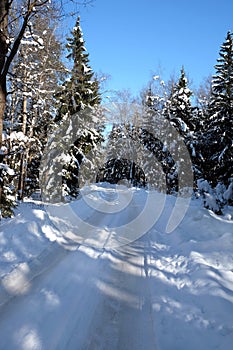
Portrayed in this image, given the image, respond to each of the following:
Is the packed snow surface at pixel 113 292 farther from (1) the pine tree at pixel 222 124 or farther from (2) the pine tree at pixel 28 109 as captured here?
(1) the pine tree at pixel 222 124

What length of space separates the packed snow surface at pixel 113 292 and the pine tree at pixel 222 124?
964 centimetres

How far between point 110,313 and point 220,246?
426 centimetres

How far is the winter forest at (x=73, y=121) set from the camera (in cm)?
924

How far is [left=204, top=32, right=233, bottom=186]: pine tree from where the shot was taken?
17641 mm

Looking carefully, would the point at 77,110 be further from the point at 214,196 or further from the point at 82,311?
the point at 82,311

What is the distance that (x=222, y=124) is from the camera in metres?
19.1

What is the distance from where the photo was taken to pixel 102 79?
65.5ft

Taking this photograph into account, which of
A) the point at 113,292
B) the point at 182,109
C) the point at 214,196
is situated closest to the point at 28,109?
the point at 182,109

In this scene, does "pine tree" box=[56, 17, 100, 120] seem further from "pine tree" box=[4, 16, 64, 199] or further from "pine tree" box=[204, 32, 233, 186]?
"pine tree" box=[204, 32, 233, 186]

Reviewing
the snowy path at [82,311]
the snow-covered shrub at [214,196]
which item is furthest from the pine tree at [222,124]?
the snowy path at [82,311]

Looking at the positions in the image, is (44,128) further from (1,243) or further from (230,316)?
(230,316)

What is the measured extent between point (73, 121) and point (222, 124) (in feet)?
35.6

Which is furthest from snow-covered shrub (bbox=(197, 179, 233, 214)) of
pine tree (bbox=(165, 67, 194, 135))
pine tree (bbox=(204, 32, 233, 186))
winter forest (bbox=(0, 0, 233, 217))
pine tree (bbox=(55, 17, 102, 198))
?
pine tree (bbox=(165, 67, 194, 135))

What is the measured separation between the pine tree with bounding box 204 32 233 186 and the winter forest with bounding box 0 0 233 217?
0.07 m
